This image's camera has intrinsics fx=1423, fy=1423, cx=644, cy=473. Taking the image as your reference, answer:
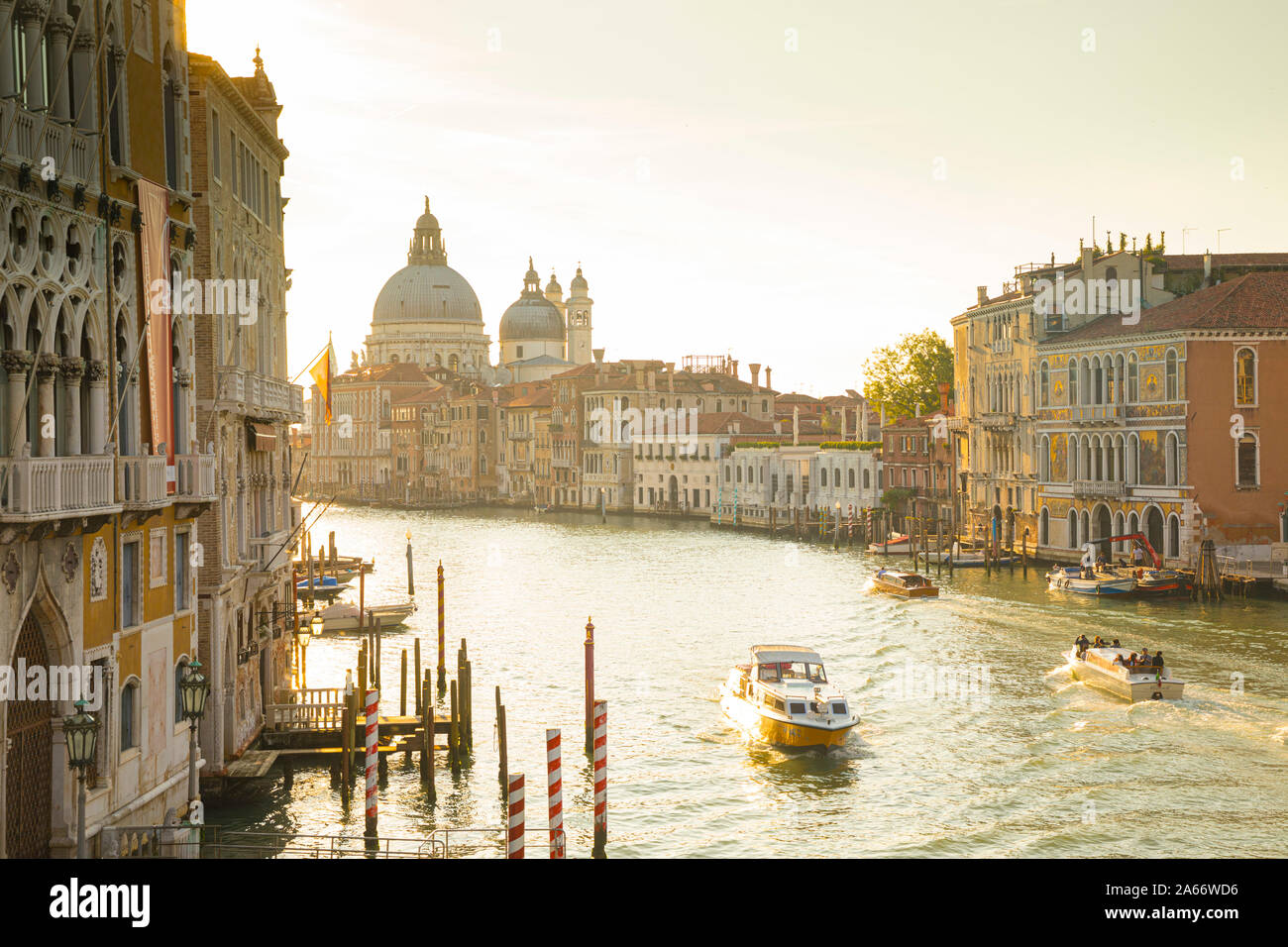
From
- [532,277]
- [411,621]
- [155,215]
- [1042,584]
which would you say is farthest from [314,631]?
[532,277]

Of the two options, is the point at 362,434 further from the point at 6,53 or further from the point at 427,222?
the point at 6,53

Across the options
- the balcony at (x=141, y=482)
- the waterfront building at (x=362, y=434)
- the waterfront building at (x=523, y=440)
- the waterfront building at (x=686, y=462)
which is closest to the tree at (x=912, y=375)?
the waterfront building at (x=686, y=462)

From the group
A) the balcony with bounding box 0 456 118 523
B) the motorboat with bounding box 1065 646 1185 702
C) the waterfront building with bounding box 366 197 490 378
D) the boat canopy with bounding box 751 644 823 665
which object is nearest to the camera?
the balcony with bounding box 0 456 118 523

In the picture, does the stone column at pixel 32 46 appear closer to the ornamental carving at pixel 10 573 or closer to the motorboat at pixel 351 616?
the ornamental carving at pixel 10 573

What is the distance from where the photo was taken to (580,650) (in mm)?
28094

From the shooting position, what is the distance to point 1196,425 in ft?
117

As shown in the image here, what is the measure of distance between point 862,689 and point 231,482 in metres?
11.4

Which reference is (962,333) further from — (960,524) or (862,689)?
(862,689)

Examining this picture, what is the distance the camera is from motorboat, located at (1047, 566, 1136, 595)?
1316 inches

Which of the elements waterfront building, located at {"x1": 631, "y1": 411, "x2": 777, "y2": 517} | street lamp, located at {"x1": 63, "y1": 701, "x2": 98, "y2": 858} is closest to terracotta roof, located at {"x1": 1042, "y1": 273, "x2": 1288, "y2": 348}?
waterfront building, located at {"x1": 631, "y1": 411, "x2": 777, "y2": 517}

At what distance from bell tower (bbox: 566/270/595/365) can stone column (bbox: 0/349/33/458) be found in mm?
105818

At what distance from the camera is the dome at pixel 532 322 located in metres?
113

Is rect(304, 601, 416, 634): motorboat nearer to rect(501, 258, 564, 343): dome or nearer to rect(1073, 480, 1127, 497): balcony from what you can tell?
rect(1073, 480, 1127, 497): balcony

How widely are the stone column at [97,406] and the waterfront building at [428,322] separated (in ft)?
328
